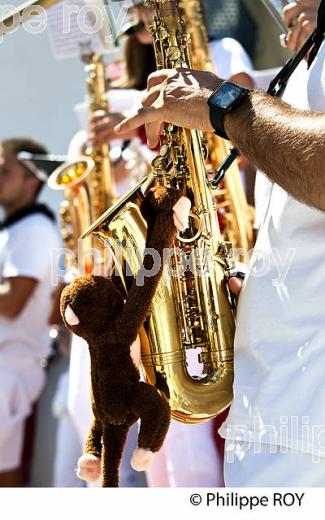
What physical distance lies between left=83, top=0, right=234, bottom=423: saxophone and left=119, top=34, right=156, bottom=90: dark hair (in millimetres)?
1637

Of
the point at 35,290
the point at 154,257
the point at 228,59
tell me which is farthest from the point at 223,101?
the point at 35,290

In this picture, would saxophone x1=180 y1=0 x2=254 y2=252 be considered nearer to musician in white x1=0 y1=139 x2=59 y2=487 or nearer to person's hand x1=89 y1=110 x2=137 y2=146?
person's hand x1=89 y1=110 x2=137 y2=146

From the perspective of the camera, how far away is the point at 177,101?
1707mm

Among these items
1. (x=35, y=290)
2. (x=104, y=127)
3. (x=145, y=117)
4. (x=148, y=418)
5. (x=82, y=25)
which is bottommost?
(x=35, y=290)

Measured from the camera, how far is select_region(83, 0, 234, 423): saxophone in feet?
6.15

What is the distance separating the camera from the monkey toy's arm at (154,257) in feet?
5.82

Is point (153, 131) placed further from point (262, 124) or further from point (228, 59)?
point (228, 59)

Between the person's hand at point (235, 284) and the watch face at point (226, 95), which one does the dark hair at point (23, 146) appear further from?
the watch face at point (226, 95)

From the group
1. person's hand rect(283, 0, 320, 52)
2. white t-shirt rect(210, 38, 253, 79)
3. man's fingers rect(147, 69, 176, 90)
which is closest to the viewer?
man's fingers rect(147, 69, 176, 90)

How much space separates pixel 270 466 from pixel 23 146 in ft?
11.2

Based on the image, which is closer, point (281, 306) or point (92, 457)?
point (281, 306)

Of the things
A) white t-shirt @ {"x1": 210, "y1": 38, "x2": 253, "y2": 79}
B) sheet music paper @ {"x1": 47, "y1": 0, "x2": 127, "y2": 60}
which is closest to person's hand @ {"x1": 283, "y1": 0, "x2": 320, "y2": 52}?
sheet music paper @ {"x1": 47, "y1": 0, "x2": 127, "y2": 60}

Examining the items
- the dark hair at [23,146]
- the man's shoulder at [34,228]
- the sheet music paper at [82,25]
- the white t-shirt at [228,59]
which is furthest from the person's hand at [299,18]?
the dark hair at [23,146]

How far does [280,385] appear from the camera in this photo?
1594mm
